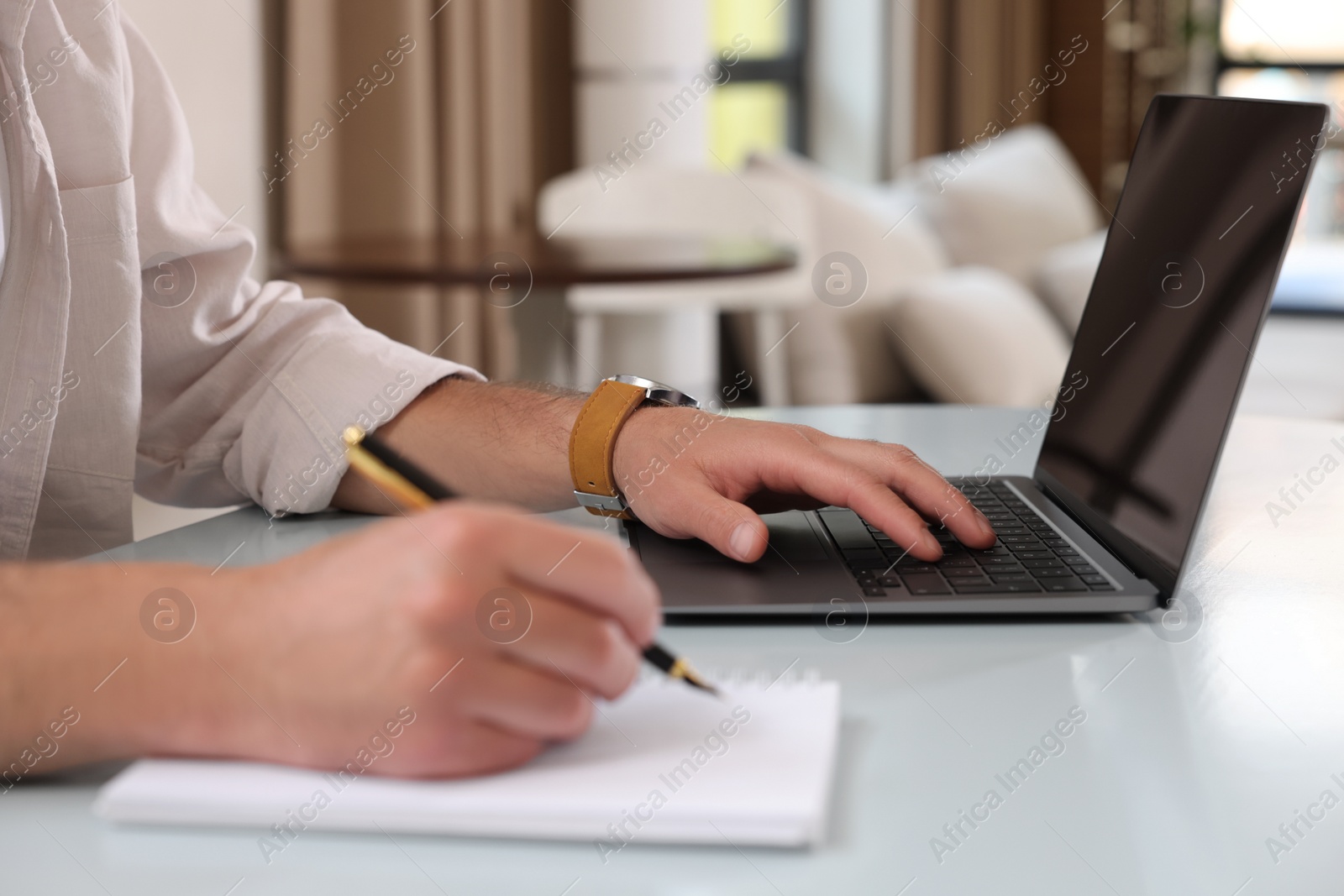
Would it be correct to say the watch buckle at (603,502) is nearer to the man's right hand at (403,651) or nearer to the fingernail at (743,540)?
the fingernail at (743,540)

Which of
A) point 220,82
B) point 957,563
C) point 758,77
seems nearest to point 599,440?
point 957,563

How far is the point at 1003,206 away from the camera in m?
3.14

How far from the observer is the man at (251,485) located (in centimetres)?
38

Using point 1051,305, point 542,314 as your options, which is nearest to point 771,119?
point 1051,305

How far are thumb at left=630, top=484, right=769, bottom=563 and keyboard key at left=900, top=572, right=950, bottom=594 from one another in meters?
0.07

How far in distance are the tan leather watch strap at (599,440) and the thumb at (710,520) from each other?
0.04 m

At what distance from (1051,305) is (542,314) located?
1382mm

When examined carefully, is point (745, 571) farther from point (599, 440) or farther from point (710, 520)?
point (599, 440)

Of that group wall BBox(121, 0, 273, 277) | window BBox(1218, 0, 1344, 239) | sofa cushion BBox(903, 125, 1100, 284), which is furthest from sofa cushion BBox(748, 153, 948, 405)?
window BBox(1218, 0, 1344, 239)

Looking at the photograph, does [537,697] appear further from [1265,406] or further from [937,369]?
[1265,406]

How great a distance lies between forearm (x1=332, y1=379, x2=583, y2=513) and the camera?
30.3 inches

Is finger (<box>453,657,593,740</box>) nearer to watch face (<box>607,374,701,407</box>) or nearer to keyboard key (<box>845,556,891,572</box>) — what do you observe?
keyboard key (<box>845,556,891,572</box>)

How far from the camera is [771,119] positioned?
4508mm

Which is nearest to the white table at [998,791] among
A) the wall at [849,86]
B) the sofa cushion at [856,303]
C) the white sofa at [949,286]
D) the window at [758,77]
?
the white sofa at [949,286]
